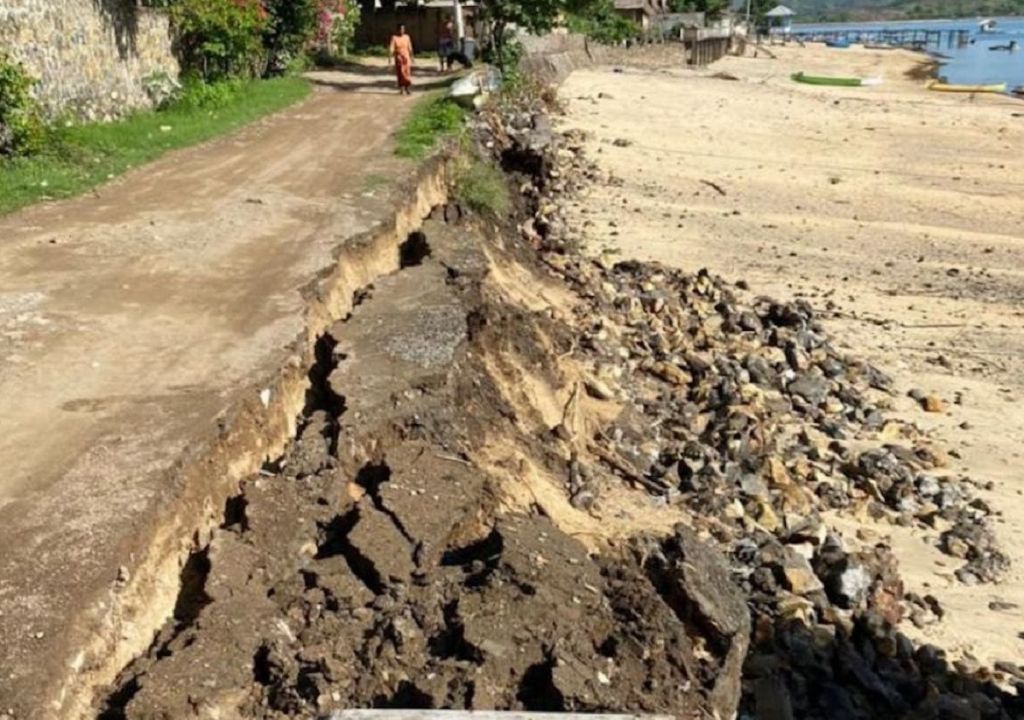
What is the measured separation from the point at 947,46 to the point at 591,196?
379 ft

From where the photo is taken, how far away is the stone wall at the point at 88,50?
15805 mm

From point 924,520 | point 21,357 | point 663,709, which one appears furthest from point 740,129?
point 663,709

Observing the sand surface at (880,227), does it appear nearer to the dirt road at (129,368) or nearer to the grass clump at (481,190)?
the grass clump at (481,190)

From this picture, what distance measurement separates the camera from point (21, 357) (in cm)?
770

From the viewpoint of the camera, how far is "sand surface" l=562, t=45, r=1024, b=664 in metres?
11.0

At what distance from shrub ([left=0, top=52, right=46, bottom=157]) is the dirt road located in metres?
1.62

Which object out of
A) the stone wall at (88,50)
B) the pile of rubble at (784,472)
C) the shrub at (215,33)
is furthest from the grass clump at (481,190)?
the shrub at (215,33)

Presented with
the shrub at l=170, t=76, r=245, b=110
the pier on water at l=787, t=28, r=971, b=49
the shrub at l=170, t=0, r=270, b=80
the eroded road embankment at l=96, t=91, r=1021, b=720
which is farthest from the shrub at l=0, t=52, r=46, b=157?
the pier on water at l=787, t=28, r=971, b=49

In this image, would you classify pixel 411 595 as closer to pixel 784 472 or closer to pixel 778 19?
pixel 784 472

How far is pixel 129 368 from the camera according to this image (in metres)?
7.55

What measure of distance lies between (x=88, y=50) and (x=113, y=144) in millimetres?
2568

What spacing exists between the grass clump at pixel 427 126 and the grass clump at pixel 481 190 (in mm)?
659

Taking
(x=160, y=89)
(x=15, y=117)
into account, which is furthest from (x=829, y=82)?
(x=15, y=117)

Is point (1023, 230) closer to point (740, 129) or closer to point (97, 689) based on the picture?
point (740, 129)
